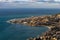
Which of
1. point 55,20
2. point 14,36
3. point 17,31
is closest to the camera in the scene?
point 14,36

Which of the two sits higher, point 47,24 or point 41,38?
point 41,38

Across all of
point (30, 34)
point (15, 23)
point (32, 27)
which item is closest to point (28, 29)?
point (32, 27)

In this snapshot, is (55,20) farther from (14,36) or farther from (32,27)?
(14,36)

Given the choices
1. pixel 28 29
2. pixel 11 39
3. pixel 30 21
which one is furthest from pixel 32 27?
pixel 11 39

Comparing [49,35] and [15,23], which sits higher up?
[49,35]

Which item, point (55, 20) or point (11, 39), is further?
point (55, 20)

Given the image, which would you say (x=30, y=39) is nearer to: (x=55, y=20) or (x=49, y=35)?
(x=49, y=35)

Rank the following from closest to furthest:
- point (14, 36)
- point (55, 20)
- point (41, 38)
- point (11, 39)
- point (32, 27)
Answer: point (41, 38), point (11, 39), point (14, 36), point (32, 27), point (55, 20)

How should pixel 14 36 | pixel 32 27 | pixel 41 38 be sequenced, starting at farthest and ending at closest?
pixel 32 27 < pixel 14 36 < pixel 41 38

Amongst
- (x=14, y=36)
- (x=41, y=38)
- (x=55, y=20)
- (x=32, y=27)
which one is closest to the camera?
(x=41, y=38)
